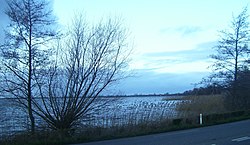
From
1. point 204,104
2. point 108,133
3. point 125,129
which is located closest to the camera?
point 108,133

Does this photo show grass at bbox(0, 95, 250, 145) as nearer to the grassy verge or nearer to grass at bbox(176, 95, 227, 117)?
the grassy verge

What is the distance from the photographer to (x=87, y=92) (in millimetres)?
19328

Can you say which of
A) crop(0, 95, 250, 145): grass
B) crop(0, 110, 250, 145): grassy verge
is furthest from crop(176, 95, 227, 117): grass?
crop(0, 110, 250, 145): grassy verge

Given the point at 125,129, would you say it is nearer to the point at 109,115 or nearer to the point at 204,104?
the point at 109,115

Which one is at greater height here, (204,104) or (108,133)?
(204,104)

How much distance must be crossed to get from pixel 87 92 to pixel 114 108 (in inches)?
71.0

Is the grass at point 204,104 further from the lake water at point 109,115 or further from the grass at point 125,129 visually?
the lake water at point 109,115

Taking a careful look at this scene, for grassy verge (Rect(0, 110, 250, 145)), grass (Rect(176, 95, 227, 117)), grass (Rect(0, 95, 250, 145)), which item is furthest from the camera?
grass (Rect(176, 95, 227, 117))

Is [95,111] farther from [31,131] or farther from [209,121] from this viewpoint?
[209,121]

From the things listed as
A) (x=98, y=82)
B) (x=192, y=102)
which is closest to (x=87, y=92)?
(x=98, y=82)

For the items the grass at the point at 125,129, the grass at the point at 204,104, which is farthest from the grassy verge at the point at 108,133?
the grass at the point at 204,104

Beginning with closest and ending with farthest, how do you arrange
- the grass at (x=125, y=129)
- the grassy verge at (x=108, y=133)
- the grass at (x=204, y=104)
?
1. the grassy verge at (x=108, y=133)
2. the grass at (x=125, y=129)
3. the grass at (x=204, y=104)

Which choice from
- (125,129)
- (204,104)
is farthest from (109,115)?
(204,104)

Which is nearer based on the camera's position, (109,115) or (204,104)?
(109,115)
